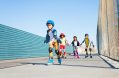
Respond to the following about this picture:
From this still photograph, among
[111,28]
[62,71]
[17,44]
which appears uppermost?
[111,28]

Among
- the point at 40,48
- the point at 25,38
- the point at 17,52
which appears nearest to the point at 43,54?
the point at 40,48

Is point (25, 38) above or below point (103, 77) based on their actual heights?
above

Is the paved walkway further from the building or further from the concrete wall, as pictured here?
A: the building

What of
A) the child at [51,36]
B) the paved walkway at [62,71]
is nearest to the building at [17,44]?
the child at [51,36]

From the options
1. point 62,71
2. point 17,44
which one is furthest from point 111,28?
point 17,44

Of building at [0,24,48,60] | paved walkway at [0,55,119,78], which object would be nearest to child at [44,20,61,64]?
paved walkway at [0,55,119,78]

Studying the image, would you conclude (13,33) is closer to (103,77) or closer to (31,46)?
(31,46)

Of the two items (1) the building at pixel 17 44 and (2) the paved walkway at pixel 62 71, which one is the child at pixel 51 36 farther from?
(1) the building at pixel 17 44

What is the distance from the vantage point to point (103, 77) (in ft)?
18.7

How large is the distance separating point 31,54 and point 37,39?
313cm

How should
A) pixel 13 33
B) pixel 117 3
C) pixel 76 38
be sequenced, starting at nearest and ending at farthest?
pixel 117 3 → pixel 13 33 → pixel 76 38

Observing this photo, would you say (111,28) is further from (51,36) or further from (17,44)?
(17,44)

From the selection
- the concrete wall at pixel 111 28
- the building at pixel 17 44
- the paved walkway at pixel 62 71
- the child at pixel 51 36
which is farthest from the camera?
the building at pixel 17 44

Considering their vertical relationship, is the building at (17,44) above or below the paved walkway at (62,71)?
above
